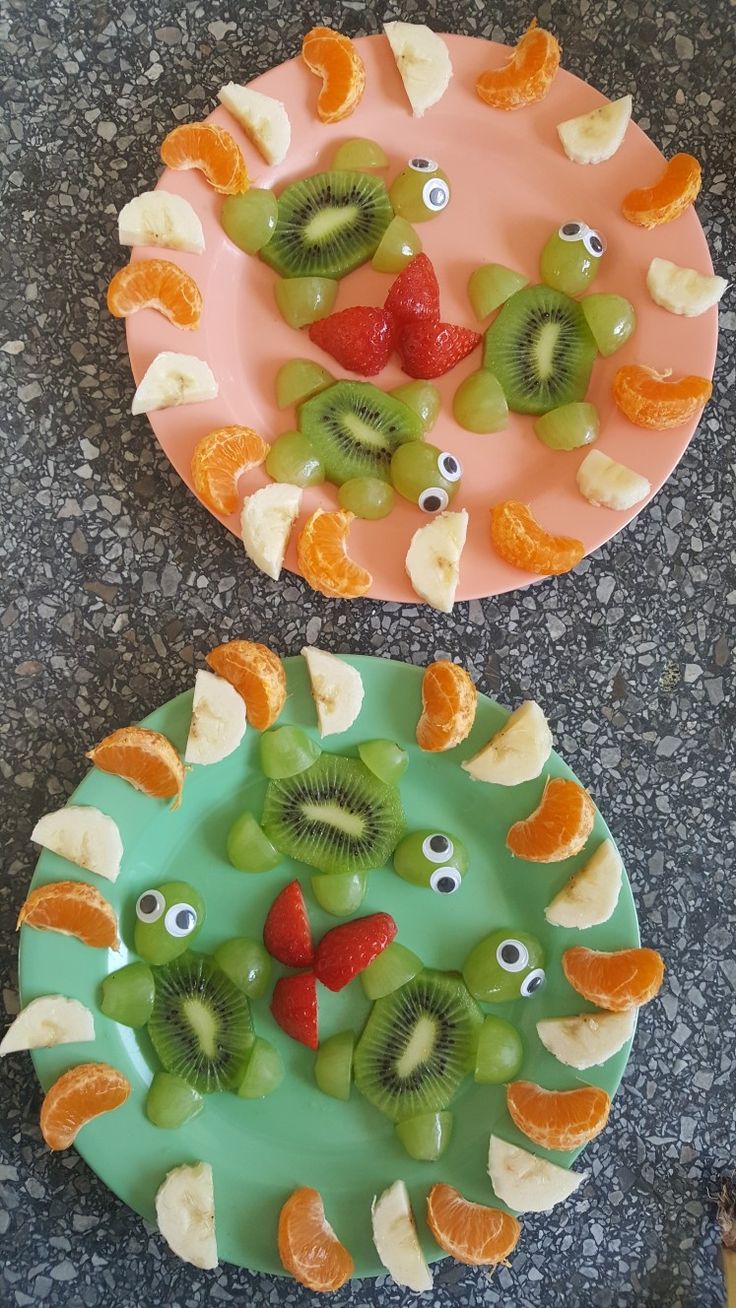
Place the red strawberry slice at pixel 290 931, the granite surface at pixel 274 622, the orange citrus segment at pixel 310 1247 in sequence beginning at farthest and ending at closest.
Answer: the granite surface at pixel 274 622 → the red strawberry slice at pixel 290 931 → the orange citrus segment at pixel 310 1247

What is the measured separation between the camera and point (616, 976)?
146cm

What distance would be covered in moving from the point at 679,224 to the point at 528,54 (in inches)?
13.9

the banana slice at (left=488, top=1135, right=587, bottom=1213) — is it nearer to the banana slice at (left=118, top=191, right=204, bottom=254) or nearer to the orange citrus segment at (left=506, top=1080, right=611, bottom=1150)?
the orange citrus segment at (left=506, top=1080, right=611, bottom=1150)

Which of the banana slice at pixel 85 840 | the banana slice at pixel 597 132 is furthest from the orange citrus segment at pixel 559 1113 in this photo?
the banana slice at pixel 597 132

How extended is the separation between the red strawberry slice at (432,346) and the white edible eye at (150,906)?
0.91m

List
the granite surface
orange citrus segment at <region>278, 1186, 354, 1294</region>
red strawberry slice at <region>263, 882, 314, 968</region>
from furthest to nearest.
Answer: the granite surface < red strawberry slice at <region>263, 882, 314, 968</region> < orange citrus segment at <region>278, 1186, 354, 1294</region>

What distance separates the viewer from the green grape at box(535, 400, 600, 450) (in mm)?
1577

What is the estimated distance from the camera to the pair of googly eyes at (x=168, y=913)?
150 cm

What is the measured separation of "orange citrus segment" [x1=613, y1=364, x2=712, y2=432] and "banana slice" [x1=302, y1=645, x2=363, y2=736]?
1.94 ft

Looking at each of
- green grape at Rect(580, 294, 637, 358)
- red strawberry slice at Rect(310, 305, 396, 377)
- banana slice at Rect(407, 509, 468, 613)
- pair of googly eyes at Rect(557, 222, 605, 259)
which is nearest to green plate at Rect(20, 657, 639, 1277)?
banana slice at Rect(407, 509, 468, 613)

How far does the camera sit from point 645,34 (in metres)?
1.76

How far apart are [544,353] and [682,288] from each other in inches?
8.9

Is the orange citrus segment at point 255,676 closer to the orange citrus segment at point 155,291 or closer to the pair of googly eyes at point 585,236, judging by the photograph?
the orange citrus segment at point 155,291

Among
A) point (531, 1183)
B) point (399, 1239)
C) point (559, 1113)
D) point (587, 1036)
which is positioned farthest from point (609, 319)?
point (399, 1239)
